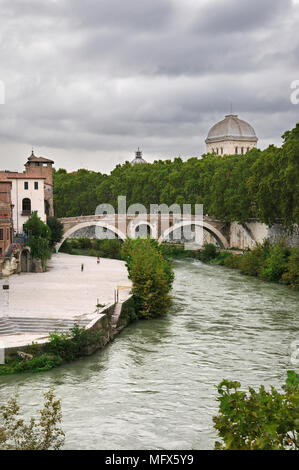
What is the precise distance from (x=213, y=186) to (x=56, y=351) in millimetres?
37724

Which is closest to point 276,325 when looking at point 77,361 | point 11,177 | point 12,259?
point 77,361

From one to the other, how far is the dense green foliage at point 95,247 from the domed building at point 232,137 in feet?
172

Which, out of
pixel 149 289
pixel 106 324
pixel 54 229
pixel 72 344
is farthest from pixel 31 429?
pixel 54 229

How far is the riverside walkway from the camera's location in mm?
17906

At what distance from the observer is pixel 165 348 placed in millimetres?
18156

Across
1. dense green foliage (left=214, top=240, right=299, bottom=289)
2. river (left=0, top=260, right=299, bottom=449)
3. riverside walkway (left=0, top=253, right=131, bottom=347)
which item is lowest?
river (left=0, top=260, right=299, bottom=449)

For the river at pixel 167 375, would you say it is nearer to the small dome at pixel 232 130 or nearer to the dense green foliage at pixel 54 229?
the dense green foliage at pixel 54 229

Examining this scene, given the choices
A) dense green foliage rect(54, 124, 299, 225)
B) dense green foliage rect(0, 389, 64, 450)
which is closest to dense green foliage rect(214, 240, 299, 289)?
dense green foliage rect(54, 124, 299, 225)

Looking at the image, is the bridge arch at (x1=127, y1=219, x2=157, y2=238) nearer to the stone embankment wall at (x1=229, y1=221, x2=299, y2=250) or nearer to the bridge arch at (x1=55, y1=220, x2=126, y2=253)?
the bridge arch at (x1=55, y1=220, x2=126, y2=253)

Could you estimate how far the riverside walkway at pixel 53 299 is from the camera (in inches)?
705

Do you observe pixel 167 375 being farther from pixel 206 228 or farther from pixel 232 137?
pixel 232 137

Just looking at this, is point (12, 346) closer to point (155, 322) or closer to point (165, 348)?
point (165, 348)

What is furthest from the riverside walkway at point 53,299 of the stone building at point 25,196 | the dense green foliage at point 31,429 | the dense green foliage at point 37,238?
the dense green foliage at point 31,429
